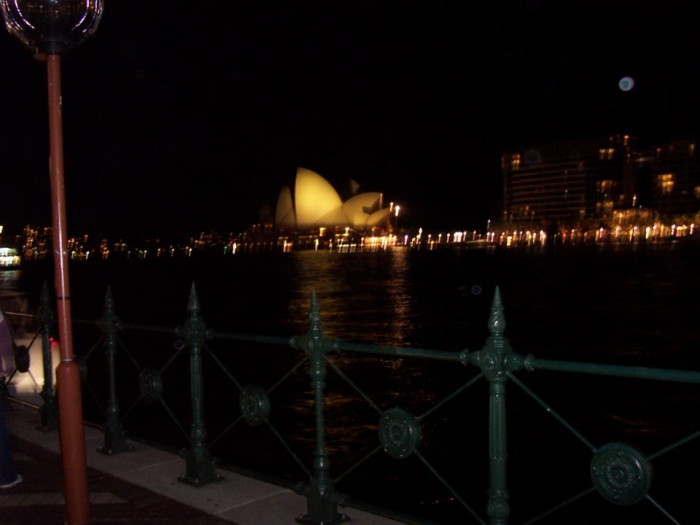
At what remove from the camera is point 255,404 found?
5.86 metres

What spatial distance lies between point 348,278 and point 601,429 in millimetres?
55095

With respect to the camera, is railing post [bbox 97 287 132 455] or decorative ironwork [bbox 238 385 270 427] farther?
railing post [bbox 97 287 132 455]

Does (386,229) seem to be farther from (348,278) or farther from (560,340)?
(560,340)

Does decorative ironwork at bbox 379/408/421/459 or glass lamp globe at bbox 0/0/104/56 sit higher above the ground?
glass lamp globe at bbox 0/0/104/56

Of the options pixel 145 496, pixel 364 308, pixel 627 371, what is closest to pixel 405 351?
pixel 627 371

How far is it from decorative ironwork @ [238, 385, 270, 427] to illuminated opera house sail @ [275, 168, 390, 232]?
129 meters

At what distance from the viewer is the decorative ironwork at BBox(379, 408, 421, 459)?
4.78 meters

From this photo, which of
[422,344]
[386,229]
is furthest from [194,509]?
[386,229]

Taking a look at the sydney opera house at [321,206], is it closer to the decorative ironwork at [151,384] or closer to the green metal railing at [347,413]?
the green metal railing at [347,413]

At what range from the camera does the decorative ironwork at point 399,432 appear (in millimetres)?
4781

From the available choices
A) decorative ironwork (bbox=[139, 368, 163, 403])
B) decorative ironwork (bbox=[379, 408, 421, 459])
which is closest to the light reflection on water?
decorative ironwork (bbox=[139, 368, 163, 403])

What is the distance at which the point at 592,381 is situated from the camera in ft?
62.7

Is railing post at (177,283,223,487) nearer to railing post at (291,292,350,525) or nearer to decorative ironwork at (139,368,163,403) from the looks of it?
decorative ironwork at (139,368,163,403)

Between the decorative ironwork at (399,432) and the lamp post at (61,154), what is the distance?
198cm
